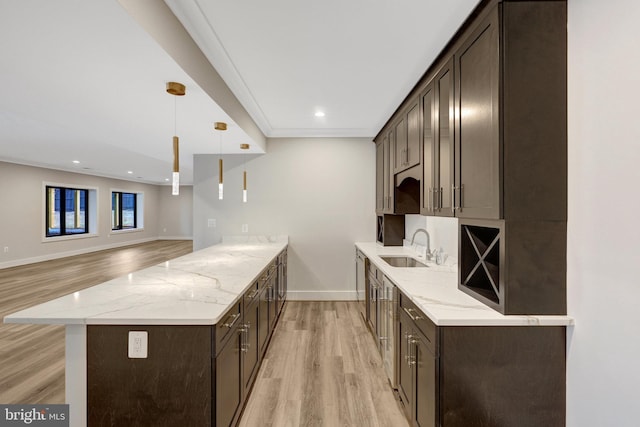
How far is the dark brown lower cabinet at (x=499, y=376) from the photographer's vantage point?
5.00 feet

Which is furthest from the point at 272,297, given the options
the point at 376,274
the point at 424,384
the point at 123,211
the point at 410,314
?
the point at 123,211

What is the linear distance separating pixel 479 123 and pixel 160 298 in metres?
2.05

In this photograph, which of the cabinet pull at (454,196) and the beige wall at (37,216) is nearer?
the cabinet pull at (454,196)

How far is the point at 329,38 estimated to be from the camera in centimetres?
212

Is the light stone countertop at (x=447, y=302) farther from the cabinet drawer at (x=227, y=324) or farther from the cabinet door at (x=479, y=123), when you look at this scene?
the cabinet drawer at (x=227, y=324)

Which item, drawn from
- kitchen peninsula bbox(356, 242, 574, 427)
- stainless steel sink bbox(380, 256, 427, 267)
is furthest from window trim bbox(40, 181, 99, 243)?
kitchen peninsula bbox(356, 242, 574, 427)

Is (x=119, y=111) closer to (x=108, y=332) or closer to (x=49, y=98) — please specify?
(x=49, y=98)

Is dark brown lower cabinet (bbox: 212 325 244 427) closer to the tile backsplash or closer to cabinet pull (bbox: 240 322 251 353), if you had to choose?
cabinet pull (bbox: 240 322 251 353)

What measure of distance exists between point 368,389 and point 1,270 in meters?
8.36

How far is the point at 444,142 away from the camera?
7.00 ft

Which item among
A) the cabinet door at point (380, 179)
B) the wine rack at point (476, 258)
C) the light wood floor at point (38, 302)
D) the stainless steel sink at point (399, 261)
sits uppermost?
the cabinet door at point (380, 179)

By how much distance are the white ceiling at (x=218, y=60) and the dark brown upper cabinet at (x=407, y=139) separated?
0.22m

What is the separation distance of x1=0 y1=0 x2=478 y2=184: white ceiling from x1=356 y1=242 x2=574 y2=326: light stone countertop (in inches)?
65.0

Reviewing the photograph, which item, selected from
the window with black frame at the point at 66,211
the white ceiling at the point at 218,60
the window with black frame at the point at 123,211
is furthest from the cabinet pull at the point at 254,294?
the window with black frame at the point at 123,211
